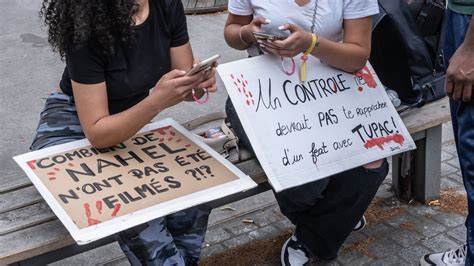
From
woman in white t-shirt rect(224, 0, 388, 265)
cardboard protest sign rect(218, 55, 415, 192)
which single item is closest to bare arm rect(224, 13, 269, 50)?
woman in white t-shirt rect(224, 0, 388, 265)

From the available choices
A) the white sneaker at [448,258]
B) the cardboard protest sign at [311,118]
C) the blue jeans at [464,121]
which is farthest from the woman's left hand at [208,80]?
the white sneaker at [448,258]

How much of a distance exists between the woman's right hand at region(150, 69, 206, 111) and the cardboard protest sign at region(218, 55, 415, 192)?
23cm

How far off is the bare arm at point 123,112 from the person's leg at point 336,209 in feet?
2.20

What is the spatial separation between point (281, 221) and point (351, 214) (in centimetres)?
66

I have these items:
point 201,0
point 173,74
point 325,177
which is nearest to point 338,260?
point 325,177

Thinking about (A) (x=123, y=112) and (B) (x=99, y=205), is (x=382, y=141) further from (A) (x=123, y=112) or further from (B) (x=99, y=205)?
(B) (x=99, y=205)

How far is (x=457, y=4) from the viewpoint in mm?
2244

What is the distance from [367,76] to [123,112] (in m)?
0.99

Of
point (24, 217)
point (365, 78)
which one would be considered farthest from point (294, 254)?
point (24, 217)

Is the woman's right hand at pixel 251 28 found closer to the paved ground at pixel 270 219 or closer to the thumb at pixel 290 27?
the thumb at pixel 290 27

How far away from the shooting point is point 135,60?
2.44 m

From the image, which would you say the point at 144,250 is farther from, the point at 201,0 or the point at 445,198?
the point at 201,0

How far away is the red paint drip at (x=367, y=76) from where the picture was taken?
270 centimetres

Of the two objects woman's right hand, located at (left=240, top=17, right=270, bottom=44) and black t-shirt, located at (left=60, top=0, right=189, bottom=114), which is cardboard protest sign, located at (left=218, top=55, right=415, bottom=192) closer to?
woman's right hand, located at (left=240, top=17, right=270, bottom=44)
